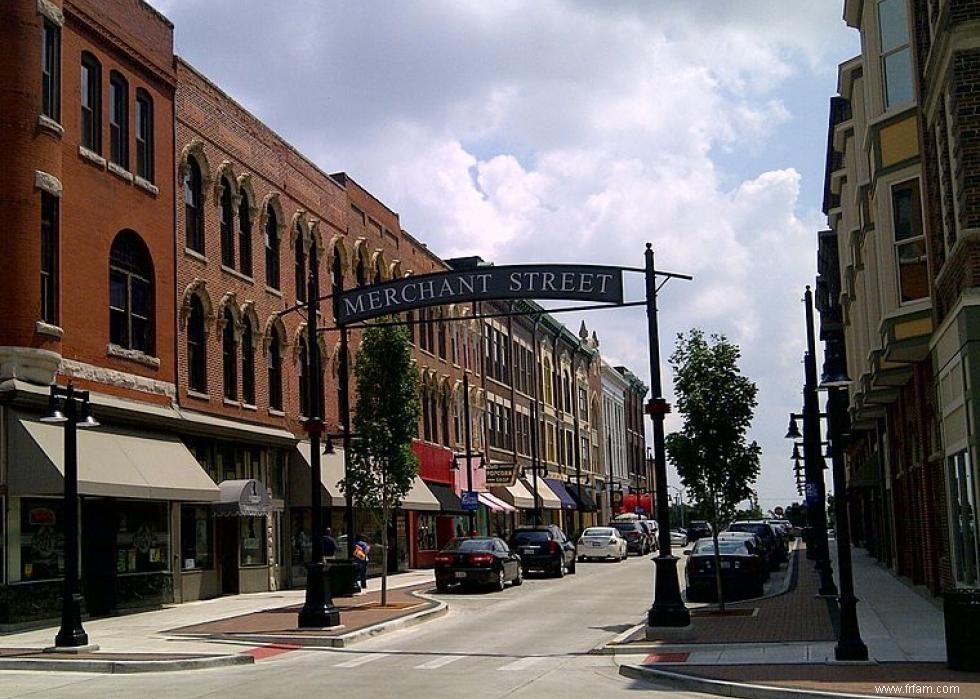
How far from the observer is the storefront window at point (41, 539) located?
22.4m

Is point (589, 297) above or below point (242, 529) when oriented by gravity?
above

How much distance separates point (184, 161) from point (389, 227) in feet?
53.6

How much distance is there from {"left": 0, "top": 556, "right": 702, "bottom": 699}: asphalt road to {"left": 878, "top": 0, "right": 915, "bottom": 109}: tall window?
11067mm

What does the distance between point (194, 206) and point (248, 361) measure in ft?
15.2

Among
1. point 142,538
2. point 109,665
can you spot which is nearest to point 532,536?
point 142,538

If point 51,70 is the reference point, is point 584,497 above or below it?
below

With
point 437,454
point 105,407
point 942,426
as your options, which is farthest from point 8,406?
point 437,454

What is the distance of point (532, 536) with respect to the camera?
132 feet

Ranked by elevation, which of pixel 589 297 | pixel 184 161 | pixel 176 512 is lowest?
pixel 176 512

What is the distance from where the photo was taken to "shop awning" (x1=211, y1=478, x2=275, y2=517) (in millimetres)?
29484

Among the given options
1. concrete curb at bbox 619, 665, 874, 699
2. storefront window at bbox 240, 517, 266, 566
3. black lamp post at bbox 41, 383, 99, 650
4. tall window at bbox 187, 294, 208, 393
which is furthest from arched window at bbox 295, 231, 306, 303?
concrete curb at bbox 619, 665, 874, 699

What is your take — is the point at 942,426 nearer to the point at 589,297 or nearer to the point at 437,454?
the point at 589,297

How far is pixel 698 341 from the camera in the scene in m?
24.6

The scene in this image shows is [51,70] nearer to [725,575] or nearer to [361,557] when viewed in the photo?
[361,557]
